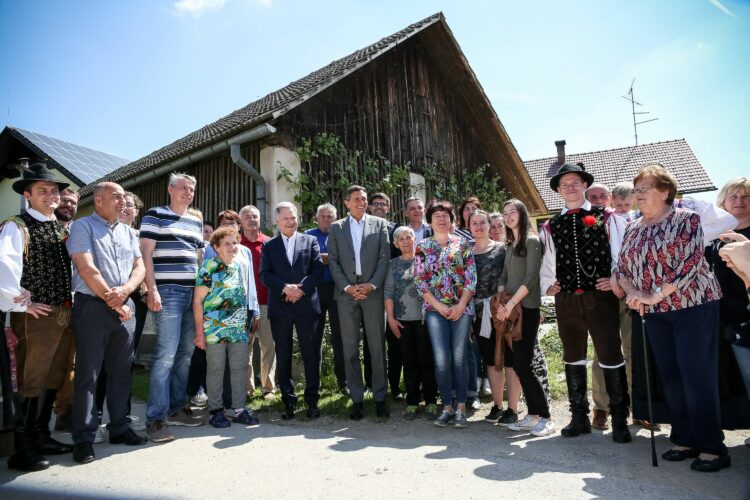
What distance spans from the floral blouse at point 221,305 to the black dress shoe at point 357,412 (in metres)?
1.23

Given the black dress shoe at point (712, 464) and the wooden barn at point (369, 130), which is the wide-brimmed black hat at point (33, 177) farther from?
the black dress shoe at point (712, 464)

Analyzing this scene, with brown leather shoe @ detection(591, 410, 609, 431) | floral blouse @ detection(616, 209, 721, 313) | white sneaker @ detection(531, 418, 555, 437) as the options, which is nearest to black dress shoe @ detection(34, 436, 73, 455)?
white sneaker @ detection(531, 418, 555, 437)

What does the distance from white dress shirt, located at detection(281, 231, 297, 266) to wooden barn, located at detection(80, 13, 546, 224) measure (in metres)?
3.20

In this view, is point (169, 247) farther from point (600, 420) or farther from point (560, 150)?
point (560, 150)

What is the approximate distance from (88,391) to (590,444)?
12.8 ft

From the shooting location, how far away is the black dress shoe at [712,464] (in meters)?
3.25

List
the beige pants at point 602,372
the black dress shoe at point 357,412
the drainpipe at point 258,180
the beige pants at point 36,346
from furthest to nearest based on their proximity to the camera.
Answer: the drainpipe at point 258,180
the black dress shoe at point 357,412
the beige pants at point 602,372
the beige pants at point 36,346

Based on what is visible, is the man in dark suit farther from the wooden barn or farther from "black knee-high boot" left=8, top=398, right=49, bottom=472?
the wooden barn

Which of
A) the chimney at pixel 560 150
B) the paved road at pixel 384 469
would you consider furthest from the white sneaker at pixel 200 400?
the chimney at pixel 560 150

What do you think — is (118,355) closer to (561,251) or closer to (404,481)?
(404,481)

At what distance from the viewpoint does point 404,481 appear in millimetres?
3238

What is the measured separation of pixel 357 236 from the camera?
530cm

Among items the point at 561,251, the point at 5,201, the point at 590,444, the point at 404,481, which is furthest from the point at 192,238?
the point at 5,201

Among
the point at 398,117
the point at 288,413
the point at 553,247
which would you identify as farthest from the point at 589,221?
the point at 398,117
